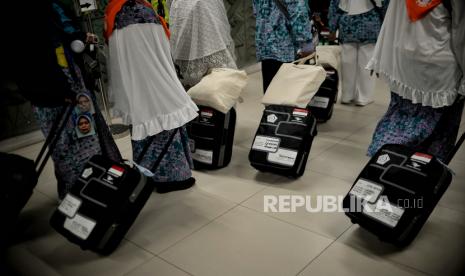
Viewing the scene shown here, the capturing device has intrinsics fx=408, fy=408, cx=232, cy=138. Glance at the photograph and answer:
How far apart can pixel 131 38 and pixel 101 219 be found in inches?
37.0

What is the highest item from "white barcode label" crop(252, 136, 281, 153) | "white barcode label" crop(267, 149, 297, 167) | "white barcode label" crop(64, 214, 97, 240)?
"white barcode label" crop(252, 136, 281, 153)

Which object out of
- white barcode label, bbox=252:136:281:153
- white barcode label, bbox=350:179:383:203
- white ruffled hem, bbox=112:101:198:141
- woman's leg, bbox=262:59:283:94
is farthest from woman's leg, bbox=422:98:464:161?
white ruffled hem, bbox=112:101:198:141

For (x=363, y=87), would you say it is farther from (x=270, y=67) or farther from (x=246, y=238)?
(x=246, y=238)

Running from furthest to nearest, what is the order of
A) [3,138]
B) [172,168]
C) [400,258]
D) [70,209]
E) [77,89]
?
[3,138] → [172,168] → [77,89] → [70,209] → [400,258]

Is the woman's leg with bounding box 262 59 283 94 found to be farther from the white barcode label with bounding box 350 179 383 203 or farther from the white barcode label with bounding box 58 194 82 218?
the white barcode label with bounding box 58 194 82 218

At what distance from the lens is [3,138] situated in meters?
3.63

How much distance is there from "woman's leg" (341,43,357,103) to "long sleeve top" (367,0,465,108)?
160 centimetres

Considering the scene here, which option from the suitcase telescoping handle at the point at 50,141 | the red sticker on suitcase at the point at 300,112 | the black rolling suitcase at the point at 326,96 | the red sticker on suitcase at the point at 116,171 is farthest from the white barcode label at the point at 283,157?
the suitcase telescoping handle at the point at 50,141

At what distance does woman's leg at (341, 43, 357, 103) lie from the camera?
12.5 feet

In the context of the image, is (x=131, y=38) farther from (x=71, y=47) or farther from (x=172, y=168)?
(x=172, y=168)

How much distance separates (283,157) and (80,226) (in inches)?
49.8

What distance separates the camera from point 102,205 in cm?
198

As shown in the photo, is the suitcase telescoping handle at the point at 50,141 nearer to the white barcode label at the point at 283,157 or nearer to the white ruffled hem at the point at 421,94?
the white barcode label at the point at 283,157

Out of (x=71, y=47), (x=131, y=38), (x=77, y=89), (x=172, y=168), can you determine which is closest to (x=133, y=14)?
(x=131, y=38)
